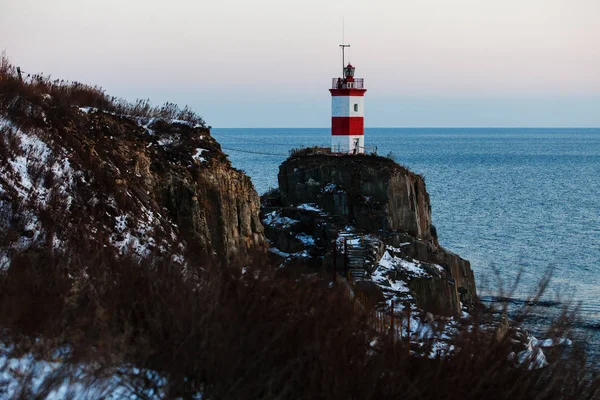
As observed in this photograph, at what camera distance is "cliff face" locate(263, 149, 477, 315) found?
992 inches

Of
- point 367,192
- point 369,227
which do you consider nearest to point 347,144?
point 367,192

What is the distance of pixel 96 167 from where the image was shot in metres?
14.6

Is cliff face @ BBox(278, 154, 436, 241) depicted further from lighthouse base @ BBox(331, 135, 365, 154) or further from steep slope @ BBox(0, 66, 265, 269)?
steep slope @ BBox(0, 66, 265, 269)

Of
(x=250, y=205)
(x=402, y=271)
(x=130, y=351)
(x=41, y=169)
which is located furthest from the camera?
(x=402, y=271)

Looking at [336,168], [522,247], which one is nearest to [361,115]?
[336,168]

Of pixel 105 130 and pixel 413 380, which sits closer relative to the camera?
pixel 413 380

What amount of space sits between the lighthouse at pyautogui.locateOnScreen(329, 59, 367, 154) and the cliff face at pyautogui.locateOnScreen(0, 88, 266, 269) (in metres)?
17.7

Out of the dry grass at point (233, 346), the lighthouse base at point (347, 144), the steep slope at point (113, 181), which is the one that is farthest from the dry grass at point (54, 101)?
the lighthouse base at point (347, 144)

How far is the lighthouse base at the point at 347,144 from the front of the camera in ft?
124

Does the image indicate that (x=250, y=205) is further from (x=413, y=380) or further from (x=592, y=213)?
(x=592, y=213)

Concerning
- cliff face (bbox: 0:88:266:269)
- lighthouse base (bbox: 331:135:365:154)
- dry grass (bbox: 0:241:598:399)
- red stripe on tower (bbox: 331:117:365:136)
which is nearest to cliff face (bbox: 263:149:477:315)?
lighthouse base (bbox: 331:135:365:154)

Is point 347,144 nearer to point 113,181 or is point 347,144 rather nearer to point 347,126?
point 347,126

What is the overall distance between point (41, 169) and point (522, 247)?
101ft

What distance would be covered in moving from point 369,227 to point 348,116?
906 centimetres
